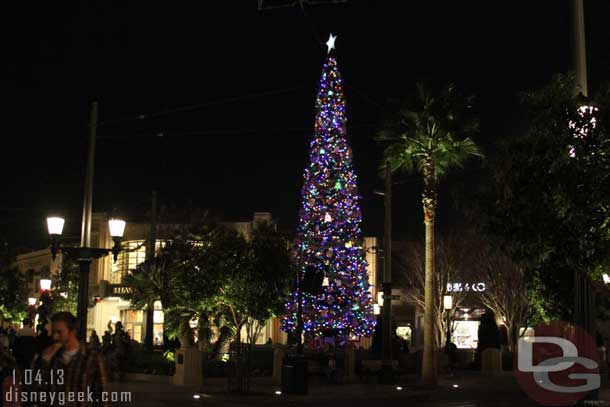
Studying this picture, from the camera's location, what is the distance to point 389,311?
29.9m

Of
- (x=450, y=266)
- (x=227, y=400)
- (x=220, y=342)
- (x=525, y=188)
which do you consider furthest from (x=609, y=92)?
(x=450, y=266)

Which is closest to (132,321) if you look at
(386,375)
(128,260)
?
(128,260)

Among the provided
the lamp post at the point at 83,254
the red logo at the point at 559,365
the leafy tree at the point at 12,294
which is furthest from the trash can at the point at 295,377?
the leafy tree at the point at 12,294

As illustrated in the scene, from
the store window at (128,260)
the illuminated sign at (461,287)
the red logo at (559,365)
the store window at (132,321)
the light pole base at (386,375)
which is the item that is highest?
the store window at (128,260)

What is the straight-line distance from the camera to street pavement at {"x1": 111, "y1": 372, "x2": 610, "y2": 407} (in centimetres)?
2158

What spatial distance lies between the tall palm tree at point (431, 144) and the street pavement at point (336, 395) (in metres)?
1.93

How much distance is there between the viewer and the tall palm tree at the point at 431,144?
28.2 meters

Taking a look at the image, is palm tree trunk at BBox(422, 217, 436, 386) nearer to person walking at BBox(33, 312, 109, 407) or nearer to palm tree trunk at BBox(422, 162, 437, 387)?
palm tree trunk at BBox(422, 162, 437, 387)

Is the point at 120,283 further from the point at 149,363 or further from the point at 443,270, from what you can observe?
the point at 149,363

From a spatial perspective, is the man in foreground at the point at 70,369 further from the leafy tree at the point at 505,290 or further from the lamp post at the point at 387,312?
the leafy tree at the point at 505,290

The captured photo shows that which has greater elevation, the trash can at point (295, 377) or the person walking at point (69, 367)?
the person walking at point (69, 367)

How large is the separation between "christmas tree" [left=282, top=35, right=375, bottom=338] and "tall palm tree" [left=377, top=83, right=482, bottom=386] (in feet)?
31.4

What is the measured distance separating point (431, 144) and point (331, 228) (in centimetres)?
1091

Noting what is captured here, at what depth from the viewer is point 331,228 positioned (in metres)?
38.7
